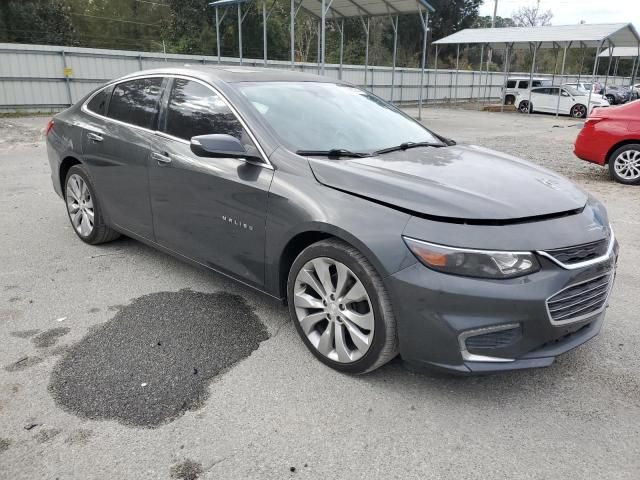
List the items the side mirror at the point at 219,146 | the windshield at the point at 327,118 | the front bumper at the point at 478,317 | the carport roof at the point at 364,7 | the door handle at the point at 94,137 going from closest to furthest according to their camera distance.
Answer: the front bumper at the point at 478,317 → the side mirror at the point at 219,146 → the windshield at the point at 327,118 → the door handle at the point at 94,137 → the carport roof at the point at 364,7

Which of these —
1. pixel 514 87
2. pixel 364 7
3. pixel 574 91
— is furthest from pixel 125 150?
pixel 514 87

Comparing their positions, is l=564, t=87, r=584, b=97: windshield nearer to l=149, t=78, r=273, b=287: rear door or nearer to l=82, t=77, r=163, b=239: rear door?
l=82, t=77, r=163, b=239: rear door

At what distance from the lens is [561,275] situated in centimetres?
250

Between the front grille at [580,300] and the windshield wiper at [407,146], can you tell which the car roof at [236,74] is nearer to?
the windshield wiper at [407,146]

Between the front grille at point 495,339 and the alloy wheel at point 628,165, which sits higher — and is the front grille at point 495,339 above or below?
above

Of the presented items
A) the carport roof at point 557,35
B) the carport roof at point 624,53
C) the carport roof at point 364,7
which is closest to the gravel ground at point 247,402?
the carport roof at point 364,7

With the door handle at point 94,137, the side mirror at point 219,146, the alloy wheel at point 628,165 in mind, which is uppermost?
the side mirror at point 219,146

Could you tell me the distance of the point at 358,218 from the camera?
2711 millimetres

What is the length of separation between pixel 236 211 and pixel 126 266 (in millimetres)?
1711

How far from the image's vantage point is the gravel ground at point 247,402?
2.32m

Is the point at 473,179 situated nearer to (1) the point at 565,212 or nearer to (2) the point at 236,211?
(1) the point at 565,212

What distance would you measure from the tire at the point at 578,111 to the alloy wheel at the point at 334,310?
25.1m

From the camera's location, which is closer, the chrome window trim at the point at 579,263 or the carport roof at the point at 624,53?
the chrome window trim at the point at 579,263

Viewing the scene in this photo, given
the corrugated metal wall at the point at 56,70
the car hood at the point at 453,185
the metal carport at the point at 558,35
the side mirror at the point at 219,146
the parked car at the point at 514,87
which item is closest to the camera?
the car hood at the point at 453,185
